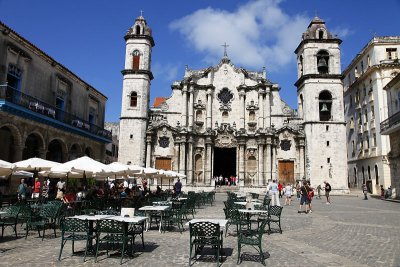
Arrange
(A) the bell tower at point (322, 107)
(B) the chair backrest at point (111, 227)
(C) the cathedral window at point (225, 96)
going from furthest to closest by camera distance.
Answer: (C) the cathedral window at point (225, 96) < (A) the bell tower at point (322, 107) < (B) the chair backrest at point (111, 227)

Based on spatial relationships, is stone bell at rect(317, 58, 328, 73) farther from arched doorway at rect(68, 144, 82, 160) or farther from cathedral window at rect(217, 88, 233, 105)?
arched doorway at rect(68, 144, 82, 160)

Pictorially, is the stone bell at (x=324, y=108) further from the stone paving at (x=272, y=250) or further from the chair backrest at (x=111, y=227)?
the chair backrest at (x=111, y=227)

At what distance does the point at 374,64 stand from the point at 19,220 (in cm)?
3811

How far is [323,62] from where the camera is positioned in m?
36.0

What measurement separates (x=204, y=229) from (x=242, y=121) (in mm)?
30538

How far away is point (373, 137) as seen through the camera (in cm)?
3812

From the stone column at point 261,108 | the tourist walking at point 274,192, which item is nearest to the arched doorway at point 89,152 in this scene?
the stone column at point 261,108

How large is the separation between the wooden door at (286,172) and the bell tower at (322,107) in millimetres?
1808

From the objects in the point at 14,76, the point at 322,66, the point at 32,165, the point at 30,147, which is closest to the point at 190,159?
the point at 30,147

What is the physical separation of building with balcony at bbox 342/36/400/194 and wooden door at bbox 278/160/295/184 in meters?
9.16

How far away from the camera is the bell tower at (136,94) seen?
34906 mm

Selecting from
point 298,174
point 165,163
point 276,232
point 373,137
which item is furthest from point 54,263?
point 373,137

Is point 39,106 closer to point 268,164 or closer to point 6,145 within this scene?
point 6,145

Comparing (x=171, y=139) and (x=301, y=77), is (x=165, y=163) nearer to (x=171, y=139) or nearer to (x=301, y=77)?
(x=171, y=139)
